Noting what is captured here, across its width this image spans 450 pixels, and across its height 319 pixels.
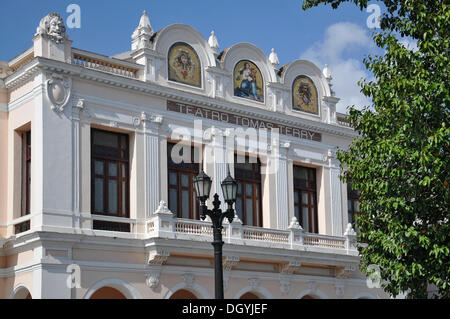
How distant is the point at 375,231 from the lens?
19.4m

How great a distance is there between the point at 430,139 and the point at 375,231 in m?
2.98

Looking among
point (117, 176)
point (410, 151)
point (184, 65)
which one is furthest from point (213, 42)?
point (410, 151)

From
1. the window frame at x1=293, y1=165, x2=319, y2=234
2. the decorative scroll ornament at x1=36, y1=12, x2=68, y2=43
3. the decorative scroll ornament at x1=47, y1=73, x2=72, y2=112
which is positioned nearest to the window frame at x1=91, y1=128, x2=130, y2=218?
the decorative scroll ornament at x1=47, y1=73, x2=72, y2=112

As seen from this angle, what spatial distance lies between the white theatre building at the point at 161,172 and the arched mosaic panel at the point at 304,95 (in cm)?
8

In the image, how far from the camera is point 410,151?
18.0 meters

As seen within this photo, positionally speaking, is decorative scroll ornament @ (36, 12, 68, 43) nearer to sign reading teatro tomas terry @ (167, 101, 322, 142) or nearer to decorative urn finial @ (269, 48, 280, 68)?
sign reading teatro tomas terry @ (167, 101, 322, 142)

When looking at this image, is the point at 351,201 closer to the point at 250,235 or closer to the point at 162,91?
the point at 250,235

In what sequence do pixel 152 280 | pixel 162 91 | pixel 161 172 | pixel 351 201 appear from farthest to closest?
pixel 351 201
pixel 162 91
pixel 161 172
pixel 152 280

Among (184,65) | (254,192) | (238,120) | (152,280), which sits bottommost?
(152,280)

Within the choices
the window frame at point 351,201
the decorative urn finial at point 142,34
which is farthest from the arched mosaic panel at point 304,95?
the decorative urn finial at point 142,34

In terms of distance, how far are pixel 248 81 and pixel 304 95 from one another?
2.92 meters
